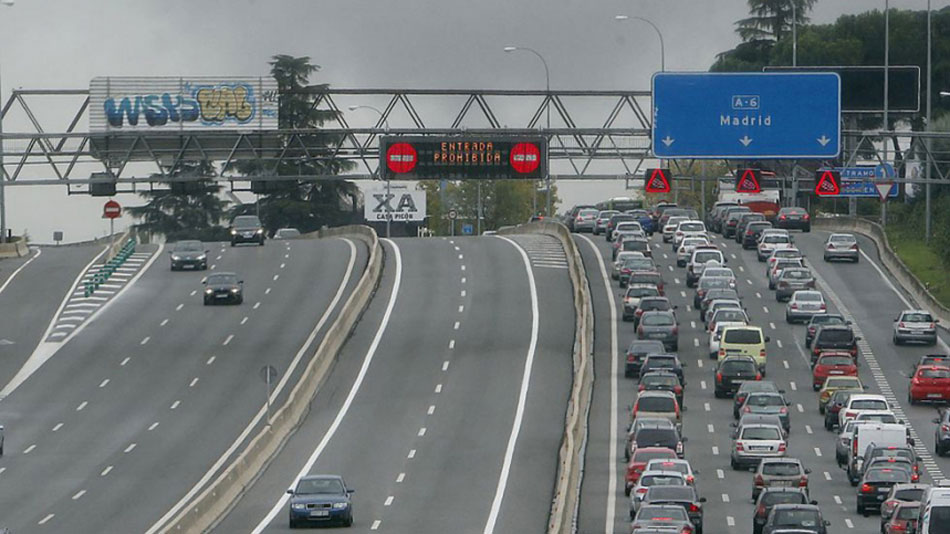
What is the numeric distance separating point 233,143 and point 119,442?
769 inches

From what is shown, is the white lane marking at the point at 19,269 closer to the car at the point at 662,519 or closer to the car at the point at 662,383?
the car at the point at 662,383

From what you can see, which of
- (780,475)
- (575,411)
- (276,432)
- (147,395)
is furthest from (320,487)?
(147,395)

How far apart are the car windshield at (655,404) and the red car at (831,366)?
30.9ft

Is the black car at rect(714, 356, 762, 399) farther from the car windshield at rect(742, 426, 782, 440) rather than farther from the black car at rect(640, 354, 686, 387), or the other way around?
the car windshield at rect(742, 426, 782, 440)

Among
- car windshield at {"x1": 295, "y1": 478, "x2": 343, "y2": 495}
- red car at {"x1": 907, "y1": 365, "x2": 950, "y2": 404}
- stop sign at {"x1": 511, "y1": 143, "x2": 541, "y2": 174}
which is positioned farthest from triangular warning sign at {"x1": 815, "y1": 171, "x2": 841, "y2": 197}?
car windshield at {"x1": 295, "y1": 478, "x2": 343, "y2": 495}

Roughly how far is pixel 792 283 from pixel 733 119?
2234cm

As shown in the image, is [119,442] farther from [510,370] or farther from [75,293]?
[75,293]

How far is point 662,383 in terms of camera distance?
5972 cm

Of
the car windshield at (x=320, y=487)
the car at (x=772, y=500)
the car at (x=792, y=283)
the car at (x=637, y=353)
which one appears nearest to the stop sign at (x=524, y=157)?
the car at (x=637, y=353)

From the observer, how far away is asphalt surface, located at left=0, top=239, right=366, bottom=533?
1874 inches

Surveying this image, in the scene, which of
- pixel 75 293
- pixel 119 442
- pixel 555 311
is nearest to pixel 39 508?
pixel 119 442

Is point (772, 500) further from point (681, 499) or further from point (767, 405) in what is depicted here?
point (767, 405)

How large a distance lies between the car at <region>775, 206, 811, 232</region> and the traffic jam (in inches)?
91.5

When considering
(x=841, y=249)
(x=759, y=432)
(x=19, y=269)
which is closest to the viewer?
(x=759, y=432)
